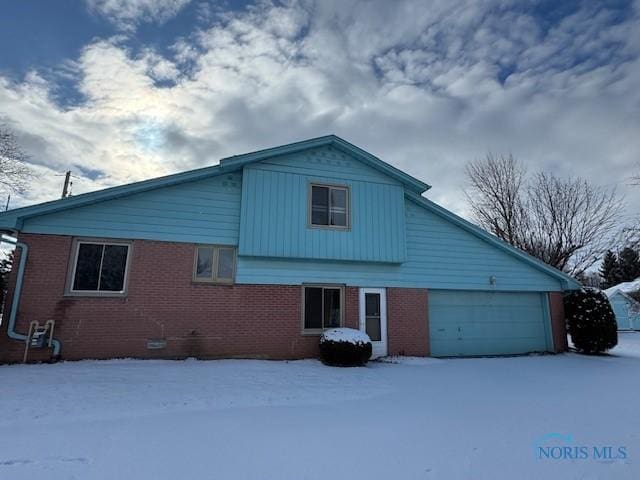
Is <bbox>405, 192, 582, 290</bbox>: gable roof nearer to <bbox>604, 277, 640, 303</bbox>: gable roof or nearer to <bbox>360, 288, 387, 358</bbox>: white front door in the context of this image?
<bbox>360, 288, 387, 358</bbox>: white front door

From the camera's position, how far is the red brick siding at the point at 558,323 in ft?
44.4

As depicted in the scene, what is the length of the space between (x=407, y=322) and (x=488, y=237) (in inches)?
179

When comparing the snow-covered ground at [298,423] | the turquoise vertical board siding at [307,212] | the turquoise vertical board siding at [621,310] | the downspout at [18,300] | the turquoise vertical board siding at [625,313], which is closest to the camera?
the snow-covered ground at [298,423]

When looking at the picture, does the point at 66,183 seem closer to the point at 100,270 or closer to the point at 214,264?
the point at 100,270

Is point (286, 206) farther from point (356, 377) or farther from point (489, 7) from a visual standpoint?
point (489, 7)

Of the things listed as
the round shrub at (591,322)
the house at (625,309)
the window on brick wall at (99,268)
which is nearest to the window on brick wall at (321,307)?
the window on brick wall at (99,268)

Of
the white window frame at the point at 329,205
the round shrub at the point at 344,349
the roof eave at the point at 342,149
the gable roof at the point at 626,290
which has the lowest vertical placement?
the round shrub at the point at 344,349

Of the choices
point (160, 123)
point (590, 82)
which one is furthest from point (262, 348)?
point (590, 82)

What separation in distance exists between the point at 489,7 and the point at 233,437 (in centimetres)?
1191

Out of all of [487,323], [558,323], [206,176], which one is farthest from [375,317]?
[558,323]

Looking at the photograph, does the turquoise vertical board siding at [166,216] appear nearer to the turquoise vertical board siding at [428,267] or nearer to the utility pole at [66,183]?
the turquoise vertical board siding at [428,267]

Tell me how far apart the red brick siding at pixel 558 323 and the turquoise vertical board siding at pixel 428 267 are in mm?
391

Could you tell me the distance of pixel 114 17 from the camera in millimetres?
9859

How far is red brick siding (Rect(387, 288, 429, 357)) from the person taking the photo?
462 inches
